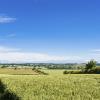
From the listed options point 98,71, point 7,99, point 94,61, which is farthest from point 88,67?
point 7,99

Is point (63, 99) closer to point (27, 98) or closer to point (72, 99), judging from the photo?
point (72, 99)

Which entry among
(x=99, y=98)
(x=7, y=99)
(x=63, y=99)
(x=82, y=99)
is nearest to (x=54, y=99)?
(x=63, y=99)

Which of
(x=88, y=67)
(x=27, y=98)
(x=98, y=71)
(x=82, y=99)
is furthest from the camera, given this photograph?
(x=88, y=67)

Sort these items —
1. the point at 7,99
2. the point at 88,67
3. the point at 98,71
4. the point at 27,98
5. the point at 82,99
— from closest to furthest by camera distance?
the point at 82,99 → the point at 27,98 → the point at 7,99 → the point at 98,71 → the point at 88,67

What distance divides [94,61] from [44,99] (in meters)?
120

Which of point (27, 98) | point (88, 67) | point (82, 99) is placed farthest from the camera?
point (88, 67)

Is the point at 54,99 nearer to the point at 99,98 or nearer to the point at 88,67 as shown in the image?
the point at 99,98

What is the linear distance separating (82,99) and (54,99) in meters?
2.00

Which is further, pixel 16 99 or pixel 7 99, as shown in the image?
pixel 7 99

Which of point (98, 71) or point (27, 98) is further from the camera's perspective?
point (98, 71)

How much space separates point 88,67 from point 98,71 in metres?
20.4

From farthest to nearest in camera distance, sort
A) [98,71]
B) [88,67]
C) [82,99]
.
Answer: [88,67]
[98,71]
[82,99]

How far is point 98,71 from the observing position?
11925 centimetres

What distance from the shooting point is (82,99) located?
69.3ft
